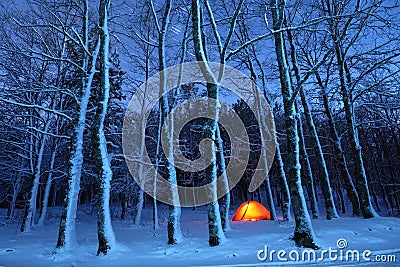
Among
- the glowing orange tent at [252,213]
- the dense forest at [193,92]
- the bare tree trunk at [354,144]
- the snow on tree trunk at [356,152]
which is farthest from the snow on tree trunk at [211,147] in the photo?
the glowing orange tent at [252,213]

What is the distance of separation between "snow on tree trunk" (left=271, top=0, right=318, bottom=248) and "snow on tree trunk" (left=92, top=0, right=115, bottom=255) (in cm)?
525

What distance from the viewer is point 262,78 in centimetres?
1634

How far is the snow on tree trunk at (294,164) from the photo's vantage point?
7047 mm

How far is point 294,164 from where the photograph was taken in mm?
7641

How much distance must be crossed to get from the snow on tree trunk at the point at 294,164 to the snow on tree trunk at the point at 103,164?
17.2ft

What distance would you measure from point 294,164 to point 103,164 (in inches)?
223

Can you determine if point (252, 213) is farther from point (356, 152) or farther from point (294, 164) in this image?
point (294, 164)

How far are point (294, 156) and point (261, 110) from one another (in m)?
7.83

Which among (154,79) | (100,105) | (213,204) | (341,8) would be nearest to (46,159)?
(154,79)

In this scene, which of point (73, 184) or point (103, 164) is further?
point (73, 184)

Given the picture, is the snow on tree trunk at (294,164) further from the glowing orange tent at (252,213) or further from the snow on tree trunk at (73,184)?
the glowing orange tent at (252,213)

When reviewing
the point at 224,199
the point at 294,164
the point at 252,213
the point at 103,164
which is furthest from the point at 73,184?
the point at 252,213

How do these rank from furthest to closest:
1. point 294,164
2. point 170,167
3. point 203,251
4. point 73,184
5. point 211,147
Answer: point 170,167, point 73,184, point 211,147, point 294,164, point 203,251

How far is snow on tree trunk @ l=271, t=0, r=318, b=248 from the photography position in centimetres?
705
